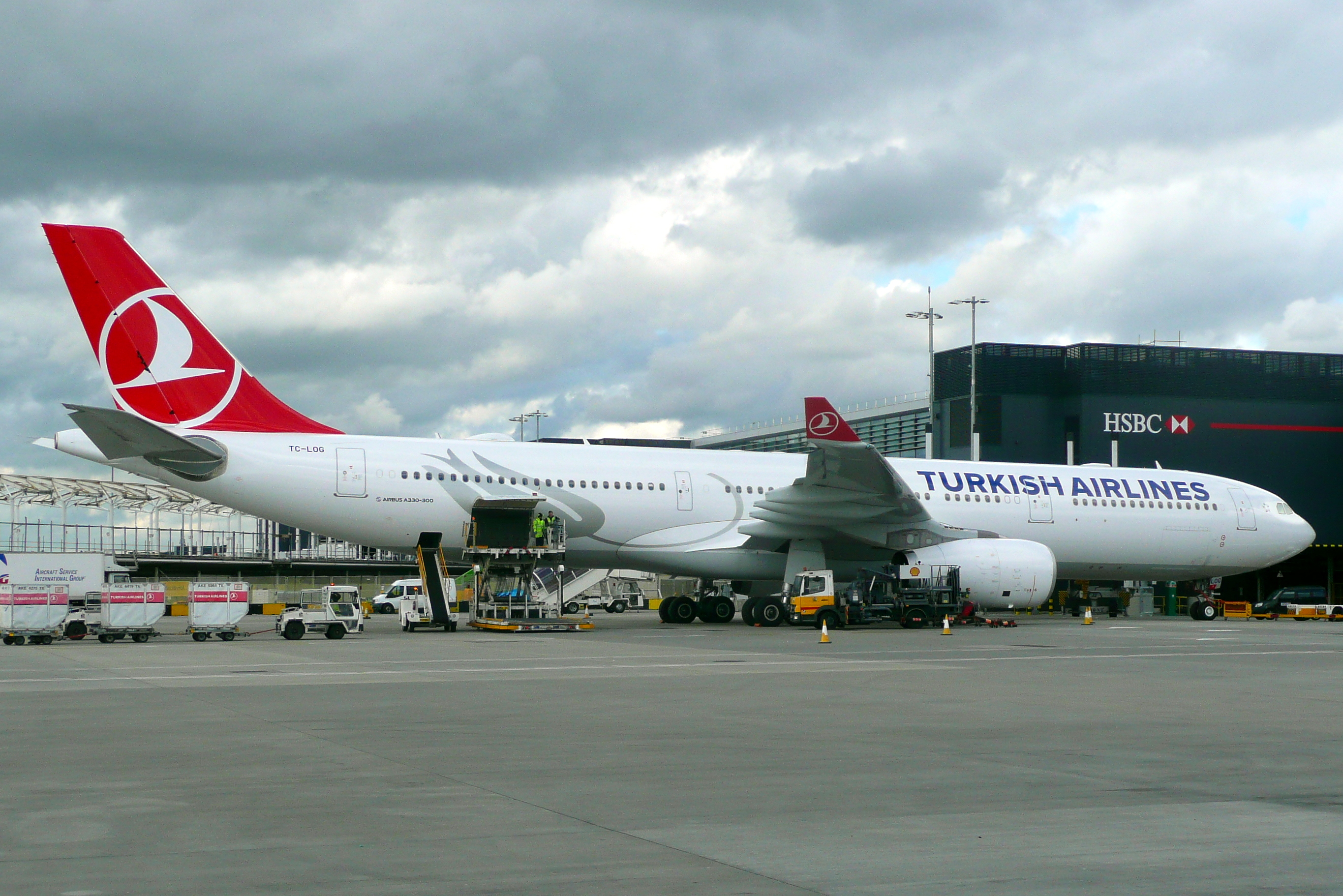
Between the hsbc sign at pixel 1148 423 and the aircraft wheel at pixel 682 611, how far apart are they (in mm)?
28686

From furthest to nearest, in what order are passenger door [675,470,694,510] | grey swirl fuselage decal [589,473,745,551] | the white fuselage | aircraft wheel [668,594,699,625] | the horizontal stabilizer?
1. aircraft wheel [668,594,699,625]
2. passenger door [675,470,694,510]
3. grey swirl fuselage decal [589,473,745,551]
4. the white fuselage
5. the horizontal stabilizer

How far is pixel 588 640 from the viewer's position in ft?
79.9

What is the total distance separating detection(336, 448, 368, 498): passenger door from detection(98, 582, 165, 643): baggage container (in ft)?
13.8

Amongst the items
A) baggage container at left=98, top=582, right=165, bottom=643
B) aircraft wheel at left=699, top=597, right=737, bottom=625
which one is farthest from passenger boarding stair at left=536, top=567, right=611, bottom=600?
baggage container at left=98, top=582, right=165, bottom=643

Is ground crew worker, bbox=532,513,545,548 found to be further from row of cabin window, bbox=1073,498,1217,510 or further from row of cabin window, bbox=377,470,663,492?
row of cabin window, bbox=1073,498,1217,510

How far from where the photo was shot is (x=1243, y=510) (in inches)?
1385

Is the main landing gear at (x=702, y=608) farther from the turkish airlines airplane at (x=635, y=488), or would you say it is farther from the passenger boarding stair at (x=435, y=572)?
the passenger boarding stair at (x=435, y=572)

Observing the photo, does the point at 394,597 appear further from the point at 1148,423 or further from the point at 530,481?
the point at 1148,423

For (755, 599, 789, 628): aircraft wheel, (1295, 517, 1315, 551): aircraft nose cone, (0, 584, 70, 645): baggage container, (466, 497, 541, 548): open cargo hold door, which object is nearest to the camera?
(0, 584, 70, 645): baggage container

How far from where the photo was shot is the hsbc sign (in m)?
55.9

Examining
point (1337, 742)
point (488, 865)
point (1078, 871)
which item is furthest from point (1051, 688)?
point (488, 865)

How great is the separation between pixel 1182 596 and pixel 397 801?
157 ft

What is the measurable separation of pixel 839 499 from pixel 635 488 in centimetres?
476

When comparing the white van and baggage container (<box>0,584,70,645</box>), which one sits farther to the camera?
the white van
